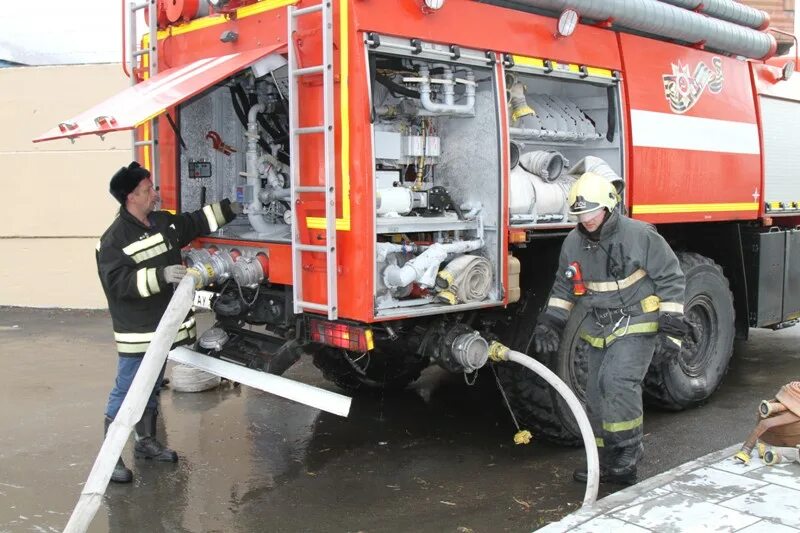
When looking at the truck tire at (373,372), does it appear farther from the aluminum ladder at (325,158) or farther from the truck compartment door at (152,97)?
the truck compartment door at (152,97)

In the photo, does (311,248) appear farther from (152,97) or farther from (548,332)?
(548,332)

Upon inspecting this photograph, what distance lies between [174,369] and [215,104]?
96.5 inches

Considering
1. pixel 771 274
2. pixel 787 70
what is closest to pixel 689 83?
pixel 787 70

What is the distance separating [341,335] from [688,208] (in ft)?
9.59

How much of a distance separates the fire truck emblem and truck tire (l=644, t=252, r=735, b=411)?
1.08 m

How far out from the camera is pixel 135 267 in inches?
187

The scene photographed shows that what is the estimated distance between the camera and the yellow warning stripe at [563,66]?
15.6 ft

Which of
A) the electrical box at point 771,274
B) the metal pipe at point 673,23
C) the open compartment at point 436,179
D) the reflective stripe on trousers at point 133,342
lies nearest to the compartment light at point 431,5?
the open compartment at point 436,179

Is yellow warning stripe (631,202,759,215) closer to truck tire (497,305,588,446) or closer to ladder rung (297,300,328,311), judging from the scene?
truck tire (497,305,588,446)

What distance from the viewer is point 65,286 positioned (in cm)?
1076

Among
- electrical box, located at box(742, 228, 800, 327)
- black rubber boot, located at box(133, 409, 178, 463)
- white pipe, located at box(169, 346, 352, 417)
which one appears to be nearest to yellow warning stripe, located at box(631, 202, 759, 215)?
electrical box, located at box(742, 228, 800, 327)

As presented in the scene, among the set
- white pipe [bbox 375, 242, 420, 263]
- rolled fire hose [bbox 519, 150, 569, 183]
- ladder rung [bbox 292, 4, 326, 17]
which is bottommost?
white pipe [bbox 375, 242, 420, 263]

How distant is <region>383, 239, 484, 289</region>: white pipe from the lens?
413cm

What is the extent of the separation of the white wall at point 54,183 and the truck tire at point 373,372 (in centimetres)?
528
